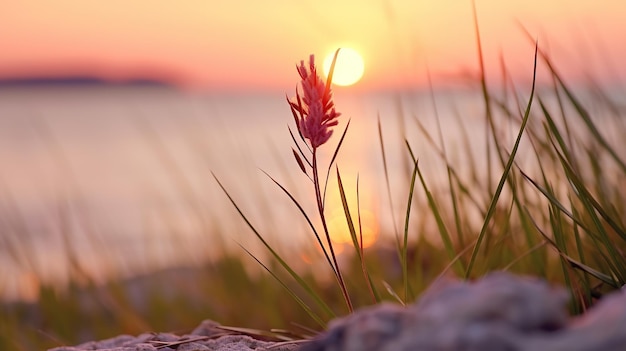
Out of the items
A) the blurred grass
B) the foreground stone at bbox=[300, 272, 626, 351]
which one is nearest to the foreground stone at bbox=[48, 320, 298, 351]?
the foreground stone at bbox=[300, 272, 626, 351]

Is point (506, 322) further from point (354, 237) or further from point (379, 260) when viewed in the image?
point (379, 260)

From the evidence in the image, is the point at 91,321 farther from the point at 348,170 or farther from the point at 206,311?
the point at 348,170

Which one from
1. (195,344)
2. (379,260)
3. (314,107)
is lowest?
(379,260)

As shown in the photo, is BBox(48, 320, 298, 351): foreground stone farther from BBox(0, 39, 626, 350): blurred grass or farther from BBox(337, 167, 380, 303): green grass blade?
BBox(0, 39, 626, 350): blurred grass

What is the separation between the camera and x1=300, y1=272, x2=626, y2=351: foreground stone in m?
0.71

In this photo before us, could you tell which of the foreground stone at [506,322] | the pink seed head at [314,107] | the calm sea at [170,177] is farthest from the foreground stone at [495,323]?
the calm sea at [170,177]

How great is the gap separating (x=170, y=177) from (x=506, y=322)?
826 cm

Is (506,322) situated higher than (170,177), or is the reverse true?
(170,177)

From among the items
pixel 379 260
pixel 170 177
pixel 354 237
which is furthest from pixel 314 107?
pixel 170 177

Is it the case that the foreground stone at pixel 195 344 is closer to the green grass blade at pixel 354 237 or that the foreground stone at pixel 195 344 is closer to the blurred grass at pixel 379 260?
the green grass blade at pixel 354 237

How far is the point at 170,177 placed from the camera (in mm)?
8820

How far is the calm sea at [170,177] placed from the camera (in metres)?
2.78

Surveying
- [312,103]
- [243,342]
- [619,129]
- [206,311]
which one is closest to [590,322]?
[312,103]

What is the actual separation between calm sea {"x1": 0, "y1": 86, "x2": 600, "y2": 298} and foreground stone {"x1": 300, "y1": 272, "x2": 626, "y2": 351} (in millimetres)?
750
